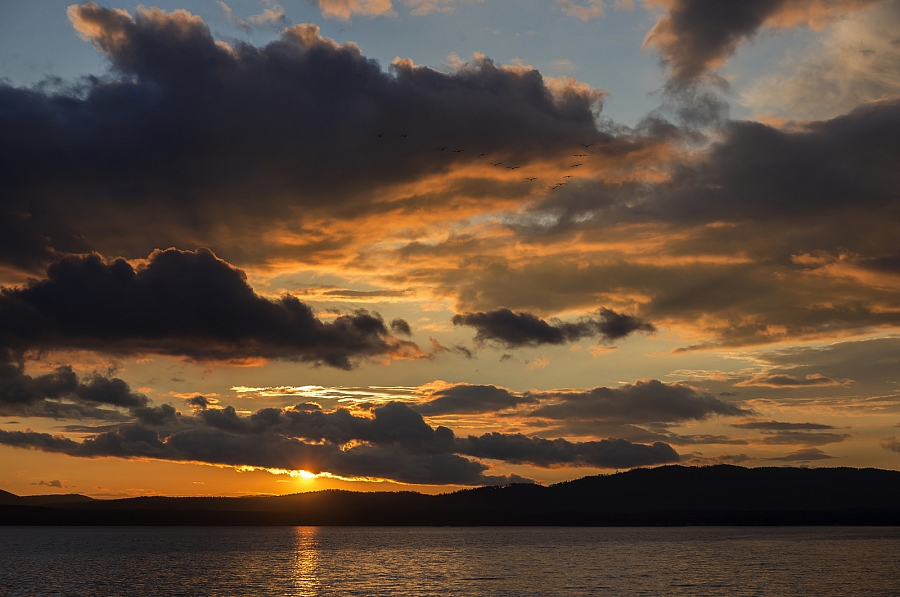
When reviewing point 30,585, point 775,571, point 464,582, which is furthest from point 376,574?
point 775,571

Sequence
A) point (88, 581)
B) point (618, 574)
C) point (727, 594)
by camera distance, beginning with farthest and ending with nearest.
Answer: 1. point (618, 574)
2. point (88, 581)
3. point (727, 594)

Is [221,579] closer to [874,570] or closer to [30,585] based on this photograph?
[30,585]

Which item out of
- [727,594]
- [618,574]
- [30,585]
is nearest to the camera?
[727,594]

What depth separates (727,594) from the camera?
13800cm

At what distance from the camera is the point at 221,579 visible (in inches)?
6762

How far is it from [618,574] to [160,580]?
10399 cm

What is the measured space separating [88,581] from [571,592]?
104 meters

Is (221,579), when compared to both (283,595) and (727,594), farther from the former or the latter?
(727,594)

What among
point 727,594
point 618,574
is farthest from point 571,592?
point 618,574

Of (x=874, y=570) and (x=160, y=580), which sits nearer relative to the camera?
(x=160, y=580)

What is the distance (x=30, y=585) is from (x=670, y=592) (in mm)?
123006

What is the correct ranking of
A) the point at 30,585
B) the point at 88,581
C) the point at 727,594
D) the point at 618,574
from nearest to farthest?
the point at 727,594, the point at 30,585, the point at 88,581, the point at 618,574

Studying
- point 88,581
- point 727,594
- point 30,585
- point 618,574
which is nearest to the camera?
point 727,594

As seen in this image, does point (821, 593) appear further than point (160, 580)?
No
